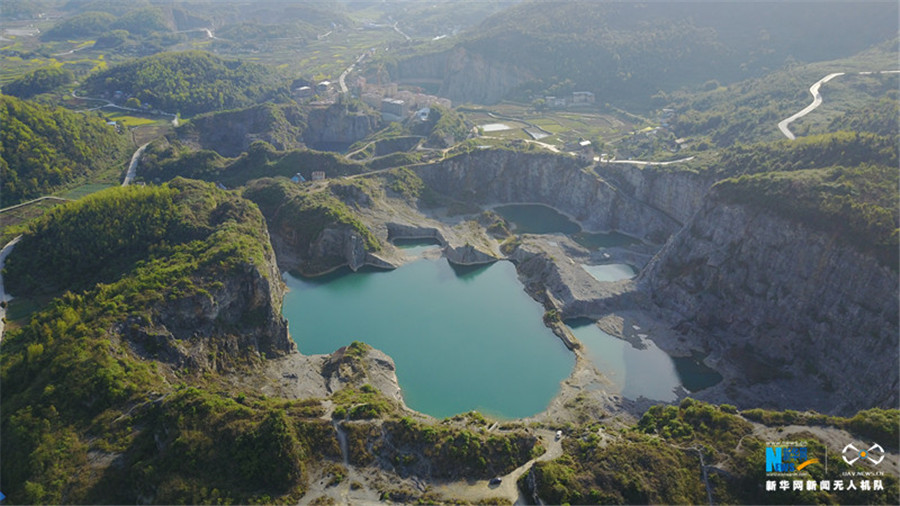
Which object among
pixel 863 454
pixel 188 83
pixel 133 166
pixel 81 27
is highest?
pixel 81 27

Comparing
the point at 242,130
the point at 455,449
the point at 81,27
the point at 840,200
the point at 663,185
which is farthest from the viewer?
the point at 81,27

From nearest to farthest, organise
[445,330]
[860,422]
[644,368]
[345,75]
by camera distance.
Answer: [860,422]
[644,368]
[445,330]
[345,75]

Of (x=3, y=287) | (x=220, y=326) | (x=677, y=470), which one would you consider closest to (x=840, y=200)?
(x=677, y=470)

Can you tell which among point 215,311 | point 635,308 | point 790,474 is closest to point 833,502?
point 790,474

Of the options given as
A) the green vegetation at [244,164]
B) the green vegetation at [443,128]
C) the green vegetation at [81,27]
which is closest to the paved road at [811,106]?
the green vegetation at [443,128]

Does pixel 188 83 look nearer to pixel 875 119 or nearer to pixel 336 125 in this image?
pixel 336 125

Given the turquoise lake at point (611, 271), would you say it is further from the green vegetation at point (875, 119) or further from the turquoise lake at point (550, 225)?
the green vegetation at point (875, 119)
